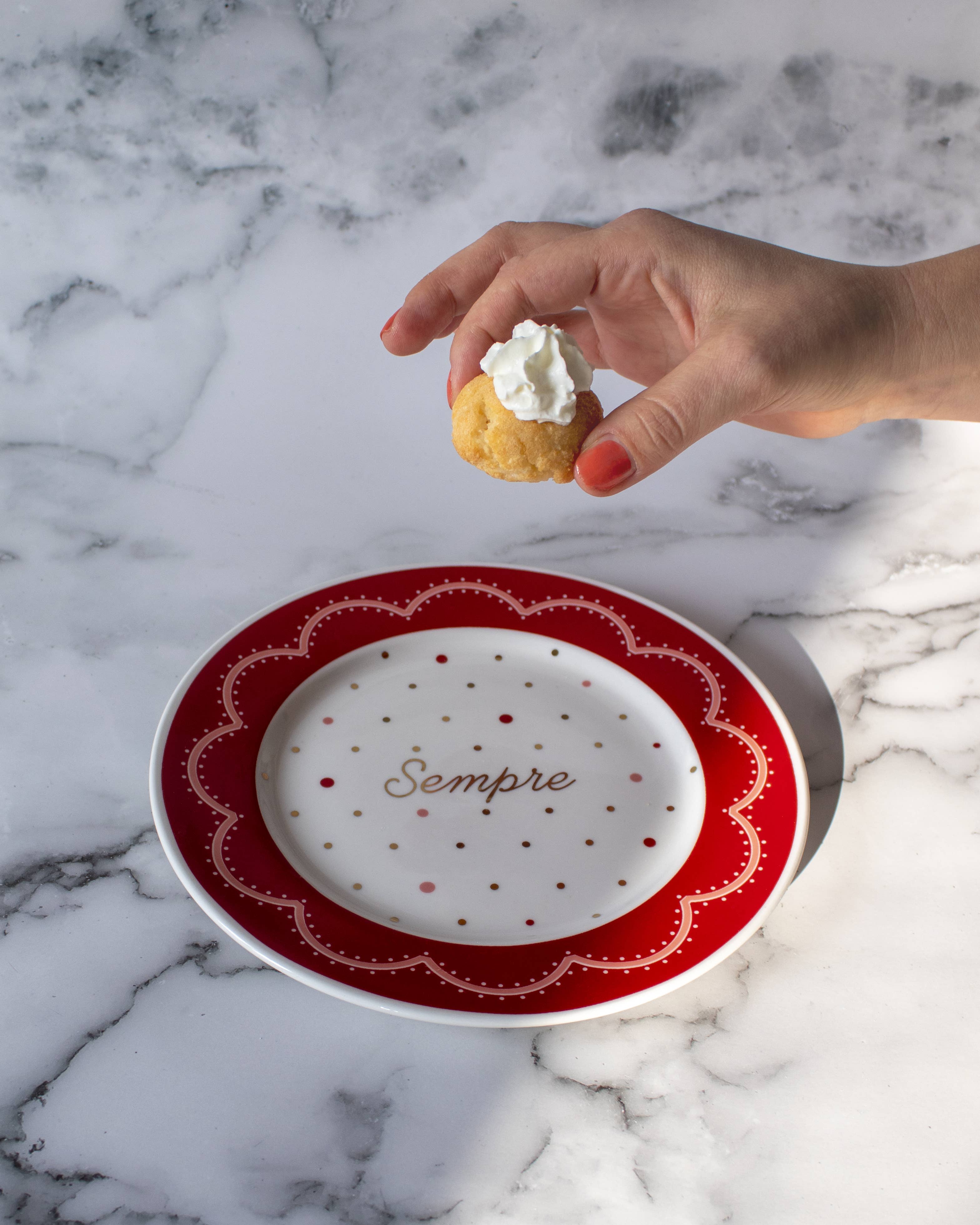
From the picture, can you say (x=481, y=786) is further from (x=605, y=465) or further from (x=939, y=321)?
(x=939, y=321)

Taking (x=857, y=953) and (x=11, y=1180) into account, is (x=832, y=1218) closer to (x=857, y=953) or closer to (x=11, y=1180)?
(x=857, y=953)

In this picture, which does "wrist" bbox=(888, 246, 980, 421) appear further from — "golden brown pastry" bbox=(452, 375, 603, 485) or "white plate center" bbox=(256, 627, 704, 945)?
"white plate center" bbox=(256, 627, 704, 945)

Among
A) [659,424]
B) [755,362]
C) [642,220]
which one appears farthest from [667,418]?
[642,220]

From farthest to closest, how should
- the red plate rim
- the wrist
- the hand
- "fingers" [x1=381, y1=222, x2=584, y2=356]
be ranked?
"fingers" [x1=381, y1=222, x2=584, y2=356]
the wrist
the hand
the red plate rim

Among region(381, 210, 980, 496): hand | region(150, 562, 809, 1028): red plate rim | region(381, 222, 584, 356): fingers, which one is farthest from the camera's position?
region(381, 222, 584, 356): fingers

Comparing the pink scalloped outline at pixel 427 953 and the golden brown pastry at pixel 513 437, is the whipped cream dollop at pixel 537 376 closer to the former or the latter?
the golden brown pastry at pixel 513 437

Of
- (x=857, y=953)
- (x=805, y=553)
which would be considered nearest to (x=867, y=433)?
(x=805, y=553)

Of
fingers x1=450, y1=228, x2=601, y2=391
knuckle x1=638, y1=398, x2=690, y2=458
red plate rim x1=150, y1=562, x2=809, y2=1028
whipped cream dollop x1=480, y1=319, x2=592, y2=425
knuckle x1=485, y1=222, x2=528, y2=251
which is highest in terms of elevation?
knuckle x1=485, y1=222, x2=528, y2=251

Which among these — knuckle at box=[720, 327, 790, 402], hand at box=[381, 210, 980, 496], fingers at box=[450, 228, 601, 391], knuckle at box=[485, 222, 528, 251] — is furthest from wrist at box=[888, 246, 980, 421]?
knuckle at box=[485, 222, 528, 251]
